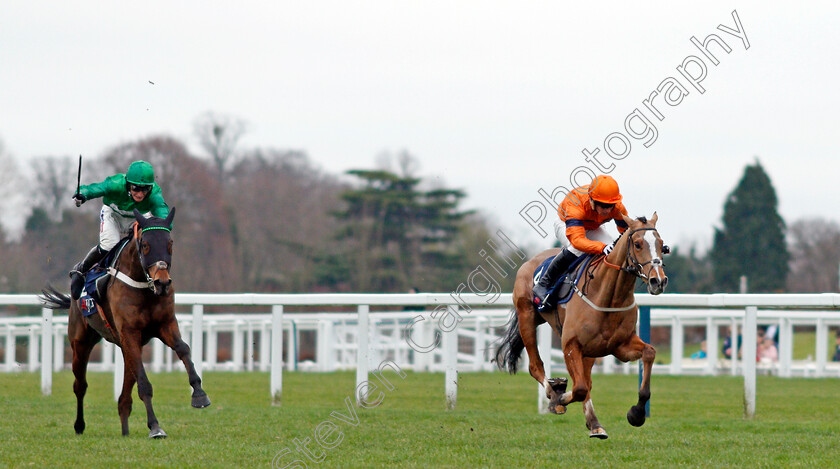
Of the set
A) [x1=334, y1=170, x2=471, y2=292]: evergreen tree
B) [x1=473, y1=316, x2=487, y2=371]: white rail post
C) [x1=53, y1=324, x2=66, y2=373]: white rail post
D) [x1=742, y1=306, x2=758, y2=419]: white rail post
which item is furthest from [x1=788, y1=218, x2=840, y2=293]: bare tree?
[x1=742, y1=306, x2=758, y2=419]: white rail post

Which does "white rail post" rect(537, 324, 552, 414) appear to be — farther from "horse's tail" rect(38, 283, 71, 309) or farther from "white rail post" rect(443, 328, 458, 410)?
"horse's tail" rect(38, 283, 71, 309)

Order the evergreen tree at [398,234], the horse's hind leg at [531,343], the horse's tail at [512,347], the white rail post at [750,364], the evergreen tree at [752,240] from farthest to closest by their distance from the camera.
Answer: the evergreen tree at [752,240] < the evergreen tree at [398,234] < the white rail post at [750,364] < the horse's tail at [512,347] < the horse's hind leg at [531,343]

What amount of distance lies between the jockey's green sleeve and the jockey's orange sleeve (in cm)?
308

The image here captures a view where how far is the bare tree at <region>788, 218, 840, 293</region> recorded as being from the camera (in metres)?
47.8

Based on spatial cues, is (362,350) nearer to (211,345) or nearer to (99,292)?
(99,292)

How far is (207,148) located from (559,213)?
3827cm

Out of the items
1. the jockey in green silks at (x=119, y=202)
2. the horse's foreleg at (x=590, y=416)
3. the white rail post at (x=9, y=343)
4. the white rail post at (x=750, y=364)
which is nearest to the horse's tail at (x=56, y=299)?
the jockey in green silks at (x=119, y=202)

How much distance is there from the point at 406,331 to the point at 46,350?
6.14m

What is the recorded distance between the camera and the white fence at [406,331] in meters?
9.91

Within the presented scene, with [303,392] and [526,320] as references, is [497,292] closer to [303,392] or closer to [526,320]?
[526,320]

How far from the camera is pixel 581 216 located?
7746 mm

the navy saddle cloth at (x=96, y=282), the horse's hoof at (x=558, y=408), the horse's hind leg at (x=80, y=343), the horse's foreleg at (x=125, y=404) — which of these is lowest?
the horse's foreleg at (x=125, y=404)

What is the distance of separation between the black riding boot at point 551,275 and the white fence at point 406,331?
4.92 ft

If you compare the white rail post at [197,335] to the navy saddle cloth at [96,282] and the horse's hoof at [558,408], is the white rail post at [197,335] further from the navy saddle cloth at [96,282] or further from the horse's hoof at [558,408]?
the horse's hoof at [558,408]
